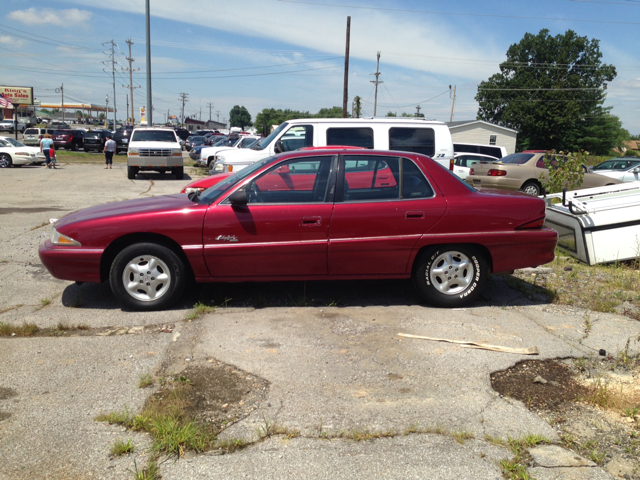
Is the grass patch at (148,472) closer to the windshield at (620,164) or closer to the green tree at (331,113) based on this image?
the windshield at (620,164)

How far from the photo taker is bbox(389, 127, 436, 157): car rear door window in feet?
33.9

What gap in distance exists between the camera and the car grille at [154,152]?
19.8 m

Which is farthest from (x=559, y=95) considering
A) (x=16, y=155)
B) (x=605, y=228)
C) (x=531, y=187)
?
(x=605, y=228)

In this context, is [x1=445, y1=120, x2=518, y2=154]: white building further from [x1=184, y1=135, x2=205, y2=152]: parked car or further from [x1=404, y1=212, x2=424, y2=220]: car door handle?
[x1=404, y1=212, x2=424, y2=220]: car door handle

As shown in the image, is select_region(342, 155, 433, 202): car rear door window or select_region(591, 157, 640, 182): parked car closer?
select_region(342, 155, 433, 202): car rear door window

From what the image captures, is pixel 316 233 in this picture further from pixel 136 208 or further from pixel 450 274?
pixel 136 208

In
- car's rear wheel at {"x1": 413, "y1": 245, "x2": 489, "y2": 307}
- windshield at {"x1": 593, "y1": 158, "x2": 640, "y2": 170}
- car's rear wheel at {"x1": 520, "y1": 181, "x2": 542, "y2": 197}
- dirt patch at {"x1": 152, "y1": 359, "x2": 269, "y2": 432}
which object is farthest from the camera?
windshield at {"x1": 593, "y1": 158, "x2": 640, "y2": 170}

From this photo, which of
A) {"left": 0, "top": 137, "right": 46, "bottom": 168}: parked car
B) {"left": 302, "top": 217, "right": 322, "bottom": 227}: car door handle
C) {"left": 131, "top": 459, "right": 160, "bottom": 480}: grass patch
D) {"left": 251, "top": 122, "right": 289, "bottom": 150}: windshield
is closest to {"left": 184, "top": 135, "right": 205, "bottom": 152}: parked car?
{"left": 0, "top": 137, "right": 46, "bottom": 168}: parked car

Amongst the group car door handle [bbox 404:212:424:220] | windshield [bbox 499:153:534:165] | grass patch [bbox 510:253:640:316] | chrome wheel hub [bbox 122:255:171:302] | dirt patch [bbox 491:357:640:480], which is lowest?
dirt patch [bbox 491:357:640:480]

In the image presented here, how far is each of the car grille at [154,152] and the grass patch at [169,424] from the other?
17674 mm

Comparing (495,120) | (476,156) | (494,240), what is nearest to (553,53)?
(495,120)

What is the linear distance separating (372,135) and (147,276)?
6270 mm

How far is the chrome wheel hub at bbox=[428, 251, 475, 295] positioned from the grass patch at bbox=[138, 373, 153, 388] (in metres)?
2.91

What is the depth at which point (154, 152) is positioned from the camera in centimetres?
1991
